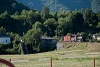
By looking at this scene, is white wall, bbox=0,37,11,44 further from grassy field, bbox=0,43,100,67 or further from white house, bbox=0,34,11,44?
grassy field, bbox=0,43,100,67

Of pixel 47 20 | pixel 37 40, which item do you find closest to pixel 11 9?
pixel 47 20

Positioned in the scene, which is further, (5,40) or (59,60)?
(5,40)

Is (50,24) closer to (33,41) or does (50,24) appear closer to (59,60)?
(33,41)

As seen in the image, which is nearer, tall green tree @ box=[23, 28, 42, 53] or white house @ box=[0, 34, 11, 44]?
tall green tree @ box=[23, 28, 42, 53]

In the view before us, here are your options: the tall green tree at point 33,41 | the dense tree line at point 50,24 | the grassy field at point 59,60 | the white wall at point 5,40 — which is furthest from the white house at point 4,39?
the grassy field at point 59,60

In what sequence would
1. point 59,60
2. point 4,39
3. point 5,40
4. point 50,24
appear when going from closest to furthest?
1. point 59,60
2. point 5,40
3. point 4,39
4. point 50,24

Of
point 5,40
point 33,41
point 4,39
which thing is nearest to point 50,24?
point 4,39

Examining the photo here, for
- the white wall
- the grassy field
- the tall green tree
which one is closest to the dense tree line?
the white wall

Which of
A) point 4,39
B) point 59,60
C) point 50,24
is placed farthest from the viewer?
point 50,24

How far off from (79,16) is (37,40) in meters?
79.0

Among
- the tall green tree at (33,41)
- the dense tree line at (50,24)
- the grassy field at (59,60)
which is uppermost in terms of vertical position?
the dense tree line at (50,24)

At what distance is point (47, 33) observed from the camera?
529 feet

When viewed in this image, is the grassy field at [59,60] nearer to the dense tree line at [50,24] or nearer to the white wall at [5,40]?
the white wall at [5,40]

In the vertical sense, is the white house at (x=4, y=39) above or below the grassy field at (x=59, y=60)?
above
